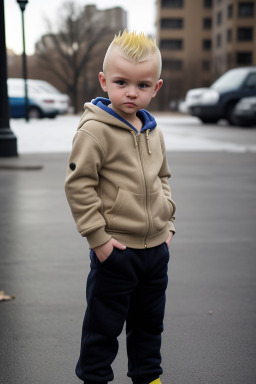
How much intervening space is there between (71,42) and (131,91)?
4816 centimetres

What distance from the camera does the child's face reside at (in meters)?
2.04

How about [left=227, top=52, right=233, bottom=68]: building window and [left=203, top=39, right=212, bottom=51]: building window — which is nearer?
[left=227, top=52, right=233, bottom=68]: building window

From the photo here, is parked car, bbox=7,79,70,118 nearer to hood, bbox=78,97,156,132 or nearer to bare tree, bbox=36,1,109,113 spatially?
hood, bbox=78,97,156,132

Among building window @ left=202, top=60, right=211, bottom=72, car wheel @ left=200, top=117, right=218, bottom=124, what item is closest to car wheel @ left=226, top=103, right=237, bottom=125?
car wheel @ left=200, top=117, right=218, bottom=124

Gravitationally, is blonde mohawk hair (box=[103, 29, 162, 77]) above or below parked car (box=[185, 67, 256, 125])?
above

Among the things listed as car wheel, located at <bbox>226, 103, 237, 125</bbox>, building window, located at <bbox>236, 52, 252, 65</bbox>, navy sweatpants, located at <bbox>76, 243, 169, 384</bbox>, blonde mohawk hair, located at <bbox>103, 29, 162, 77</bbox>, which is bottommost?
building window, located at <bbox>236, 52, 252, 65</bbox>

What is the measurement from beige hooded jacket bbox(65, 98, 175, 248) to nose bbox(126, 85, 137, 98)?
4.1 inches

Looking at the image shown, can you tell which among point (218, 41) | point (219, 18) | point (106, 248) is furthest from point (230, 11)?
point (106, 248)

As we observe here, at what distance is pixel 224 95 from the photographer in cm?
1934

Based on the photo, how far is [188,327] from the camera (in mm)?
3129

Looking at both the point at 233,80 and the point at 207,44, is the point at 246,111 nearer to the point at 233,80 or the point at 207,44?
the point at 233,80

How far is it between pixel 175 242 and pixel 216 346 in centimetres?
203

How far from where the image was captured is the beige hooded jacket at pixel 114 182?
2045mm

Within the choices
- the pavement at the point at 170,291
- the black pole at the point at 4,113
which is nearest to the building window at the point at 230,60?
the black pole at the point at 4,113
